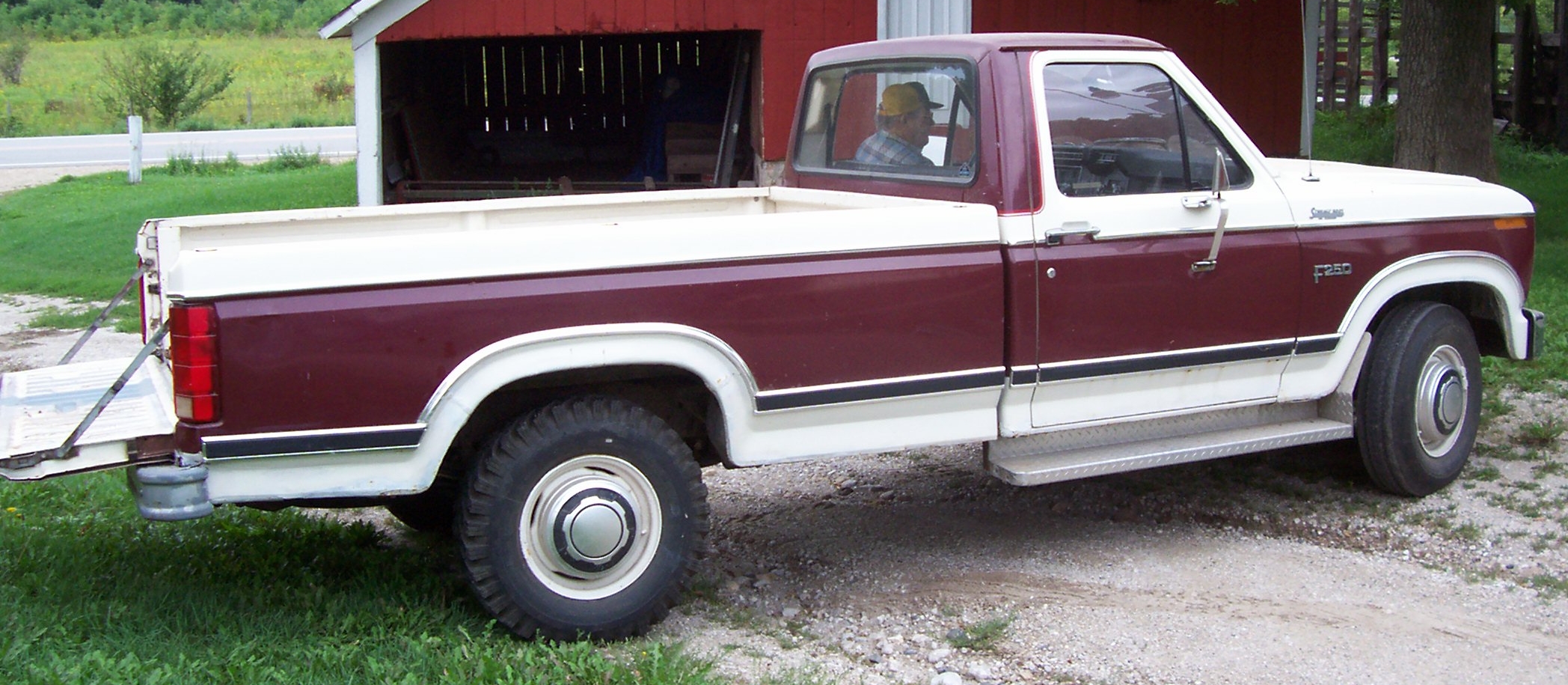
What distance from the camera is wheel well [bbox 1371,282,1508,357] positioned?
5.79 m

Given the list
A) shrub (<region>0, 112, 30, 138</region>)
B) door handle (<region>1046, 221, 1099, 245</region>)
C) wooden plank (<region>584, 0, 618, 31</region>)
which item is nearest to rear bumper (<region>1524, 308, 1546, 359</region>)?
door handle (<region>1046, 221, 1099, 245</region>)

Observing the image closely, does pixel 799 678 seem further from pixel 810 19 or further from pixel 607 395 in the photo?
pixel 810 19

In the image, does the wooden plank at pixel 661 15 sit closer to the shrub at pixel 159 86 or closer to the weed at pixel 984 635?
the weed at pixel 984 635

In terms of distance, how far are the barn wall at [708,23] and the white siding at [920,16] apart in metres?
0.10

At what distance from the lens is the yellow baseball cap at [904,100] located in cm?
536

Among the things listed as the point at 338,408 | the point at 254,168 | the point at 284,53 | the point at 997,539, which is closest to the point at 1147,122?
the point at 997,539

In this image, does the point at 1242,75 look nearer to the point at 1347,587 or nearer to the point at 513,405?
the point at 1347,587

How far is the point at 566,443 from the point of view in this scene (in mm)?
4211

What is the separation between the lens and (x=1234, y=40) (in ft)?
44.5

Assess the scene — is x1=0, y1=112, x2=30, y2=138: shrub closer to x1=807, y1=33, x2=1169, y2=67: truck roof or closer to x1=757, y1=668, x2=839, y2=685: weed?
x1=807, y1=33, x2=1169, y2=67: truck roof

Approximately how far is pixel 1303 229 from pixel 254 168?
757 inches

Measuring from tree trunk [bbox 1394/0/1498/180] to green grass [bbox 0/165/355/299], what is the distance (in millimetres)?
10080

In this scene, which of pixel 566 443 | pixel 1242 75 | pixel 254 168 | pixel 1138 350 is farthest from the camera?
pixel 254 168

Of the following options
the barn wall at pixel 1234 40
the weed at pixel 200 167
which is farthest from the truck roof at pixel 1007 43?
the weed at pixel 200 167
